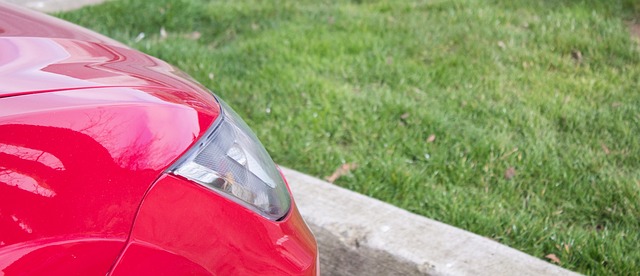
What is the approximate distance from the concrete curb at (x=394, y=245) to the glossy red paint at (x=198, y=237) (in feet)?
3.28

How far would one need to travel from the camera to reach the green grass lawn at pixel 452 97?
2.91m

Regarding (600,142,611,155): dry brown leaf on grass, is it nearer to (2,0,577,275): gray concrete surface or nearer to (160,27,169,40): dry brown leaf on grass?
(2,0,577,275): gray concrete surface

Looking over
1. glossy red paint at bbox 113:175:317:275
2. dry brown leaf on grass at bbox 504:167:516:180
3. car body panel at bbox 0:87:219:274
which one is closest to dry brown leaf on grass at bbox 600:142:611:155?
dry brown leaf on grass at bbox 504:167:516:180

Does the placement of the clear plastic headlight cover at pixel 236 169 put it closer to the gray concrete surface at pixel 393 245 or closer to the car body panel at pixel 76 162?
the car body panel at pixel 76 162

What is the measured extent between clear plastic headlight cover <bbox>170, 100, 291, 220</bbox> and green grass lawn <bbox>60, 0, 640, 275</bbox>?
1427mm

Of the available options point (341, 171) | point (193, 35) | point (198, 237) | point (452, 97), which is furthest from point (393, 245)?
point (193, 35)

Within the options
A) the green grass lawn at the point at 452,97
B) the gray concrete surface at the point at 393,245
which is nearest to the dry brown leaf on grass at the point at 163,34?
the green grass lawn at the point at 452,97

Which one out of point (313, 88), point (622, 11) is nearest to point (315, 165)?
point (313, 88)

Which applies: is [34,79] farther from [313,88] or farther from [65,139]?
[313,88]

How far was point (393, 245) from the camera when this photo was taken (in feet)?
7.96

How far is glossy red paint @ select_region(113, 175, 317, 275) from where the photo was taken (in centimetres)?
121

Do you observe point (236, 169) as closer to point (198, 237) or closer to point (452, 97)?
point (198, 237)

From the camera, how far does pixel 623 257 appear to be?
2523 mm

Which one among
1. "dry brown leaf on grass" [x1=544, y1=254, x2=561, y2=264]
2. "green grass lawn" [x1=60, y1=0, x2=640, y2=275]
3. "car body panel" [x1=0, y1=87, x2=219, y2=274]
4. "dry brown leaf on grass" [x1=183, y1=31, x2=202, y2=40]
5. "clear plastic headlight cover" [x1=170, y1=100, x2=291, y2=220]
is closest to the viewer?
"car body panel" [x1=0, y1=87, x2=219, y2=274]
